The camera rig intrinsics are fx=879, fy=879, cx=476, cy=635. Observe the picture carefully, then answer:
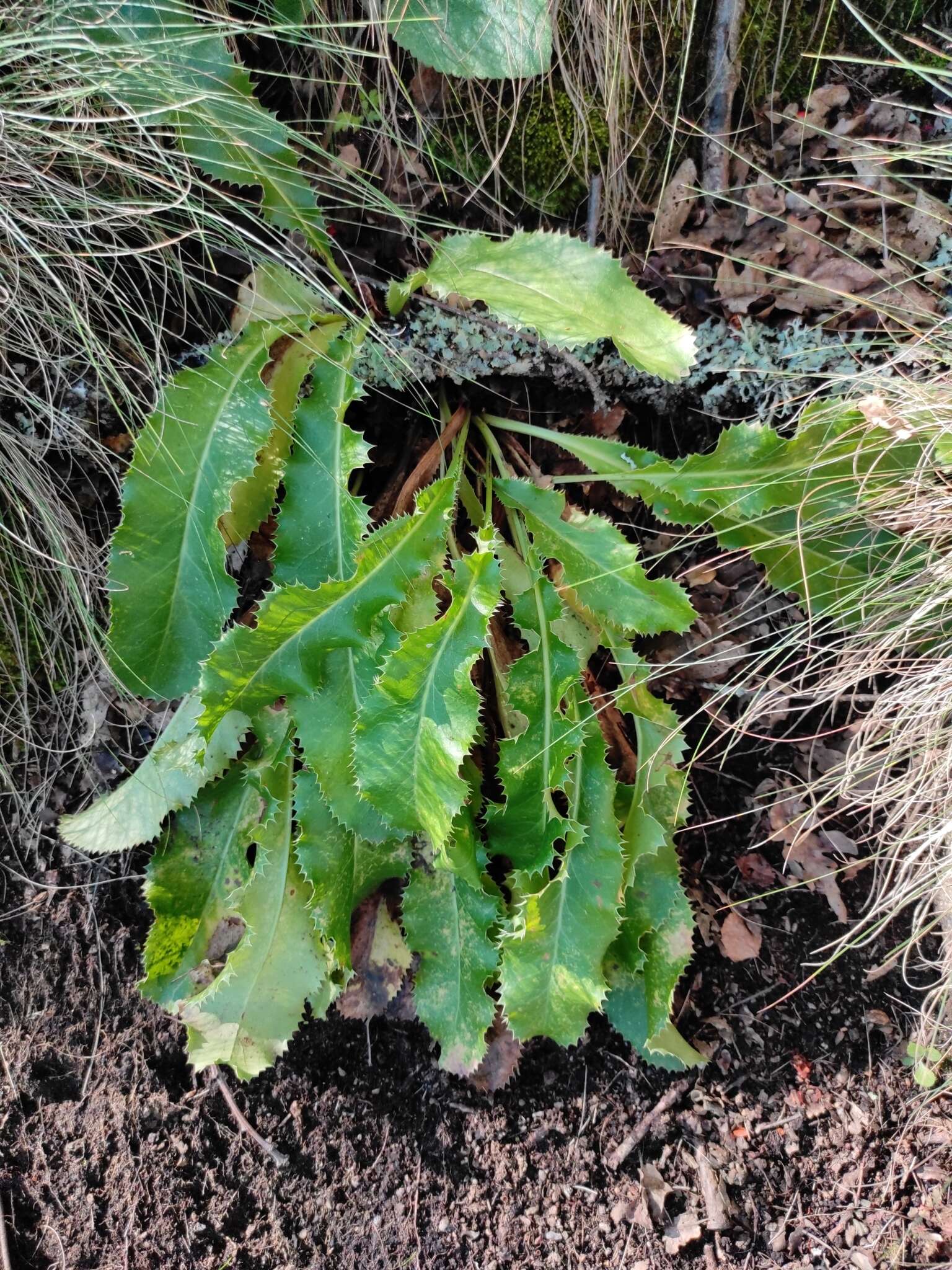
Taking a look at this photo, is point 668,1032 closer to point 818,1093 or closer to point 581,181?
point 818,1093

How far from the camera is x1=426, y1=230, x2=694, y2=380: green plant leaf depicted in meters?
1.29

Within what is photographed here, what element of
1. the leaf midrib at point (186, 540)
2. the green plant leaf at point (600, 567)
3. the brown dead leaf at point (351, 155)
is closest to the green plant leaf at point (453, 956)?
the green plant leaf at point (600, 567)

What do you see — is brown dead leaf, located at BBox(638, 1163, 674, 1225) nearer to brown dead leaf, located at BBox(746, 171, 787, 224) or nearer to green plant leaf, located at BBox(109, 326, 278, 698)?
green plant leaf, located at BBox(109, 326, 278, 698)

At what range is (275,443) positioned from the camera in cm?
142

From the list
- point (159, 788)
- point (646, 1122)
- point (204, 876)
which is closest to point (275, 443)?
point (159, 788)

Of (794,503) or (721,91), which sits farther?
(721,91)

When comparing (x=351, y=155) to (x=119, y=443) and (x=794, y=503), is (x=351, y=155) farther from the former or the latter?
(x=794, y=503)

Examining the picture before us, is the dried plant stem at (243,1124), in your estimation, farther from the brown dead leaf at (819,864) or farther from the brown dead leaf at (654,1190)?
the brown dead leaf at (819,864)

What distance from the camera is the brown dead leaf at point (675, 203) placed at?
1.61 meters

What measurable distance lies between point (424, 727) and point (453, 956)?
38 cm

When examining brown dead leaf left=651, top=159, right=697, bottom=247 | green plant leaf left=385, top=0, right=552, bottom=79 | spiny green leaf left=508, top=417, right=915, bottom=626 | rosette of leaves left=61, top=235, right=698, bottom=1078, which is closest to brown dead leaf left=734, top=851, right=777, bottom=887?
rosette of leaves left=61, top=235, right=698, bottom=1078

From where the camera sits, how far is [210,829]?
146 cm

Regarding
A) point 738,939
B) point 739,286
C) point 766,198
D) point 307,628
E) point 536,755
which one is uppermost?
point 766,198

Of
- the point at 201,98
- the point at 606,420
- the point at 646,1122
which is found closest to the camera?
the point at 201,98
